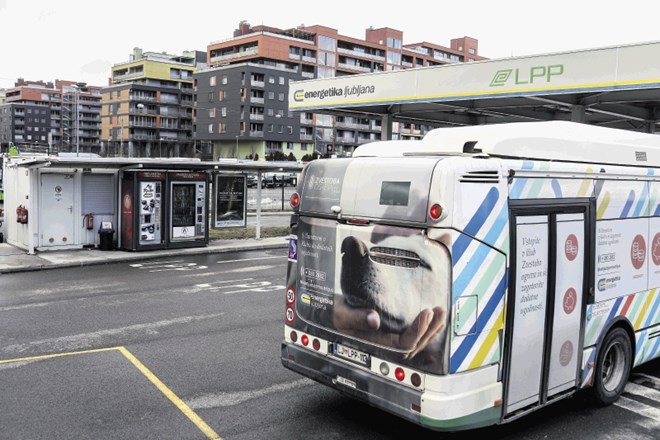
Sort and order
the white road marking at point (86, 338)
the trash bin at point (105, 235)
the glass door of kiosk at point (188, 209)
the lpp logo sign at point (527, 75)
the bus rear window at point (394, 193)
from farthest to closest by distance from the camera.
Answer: the glass door of kiosk at point (188, 209)
the trash bin at point (105, 235)
the lpp logo sign at point (527, 75)
the white road marking at point (86, 338)
the bus rear window at point (394, 193)

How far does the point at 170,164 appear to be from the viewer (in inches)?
743

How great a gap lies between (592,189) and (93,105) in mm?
183386

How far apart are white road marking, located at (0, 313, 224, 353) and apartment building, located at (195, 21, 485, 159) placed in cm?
8625

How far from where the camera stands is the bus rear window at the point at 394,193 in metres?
5.40

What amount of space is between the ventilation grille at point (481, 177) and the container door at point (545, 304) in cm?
47

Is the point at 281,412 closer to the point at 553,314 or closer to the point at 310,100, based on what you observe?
the point at 553,314

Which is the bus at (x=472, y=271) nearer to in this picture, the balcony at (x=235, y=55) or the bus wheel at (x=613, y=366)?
the bus wheel at (x=613, y=366)

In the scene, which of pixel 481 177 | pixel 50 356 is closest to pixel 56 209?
pixel 50 356

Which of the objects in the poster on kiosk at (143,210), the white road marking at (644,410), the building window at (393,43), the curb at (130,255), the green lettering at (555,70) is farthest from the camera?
the building window at (393,43)

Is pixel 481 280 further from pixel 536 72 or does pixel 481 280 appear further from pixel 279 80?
pixel 279 80

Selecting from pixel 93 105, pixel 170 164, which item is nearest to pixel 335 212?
pixel 170 164

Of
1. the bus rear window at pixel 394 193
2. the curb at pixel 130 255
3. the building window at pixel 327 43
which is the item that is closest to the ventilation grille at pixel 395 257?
the bus rear window at pixel 394 193

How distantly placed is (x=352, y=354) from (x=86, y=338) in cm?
532

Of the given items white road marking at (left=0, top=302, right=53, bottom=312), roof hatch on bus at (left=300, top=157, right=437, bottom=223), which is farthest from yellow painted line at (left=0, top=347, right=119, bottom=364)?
roof hatch on bus at (left=300, top=157, right=437, bottom=223)
